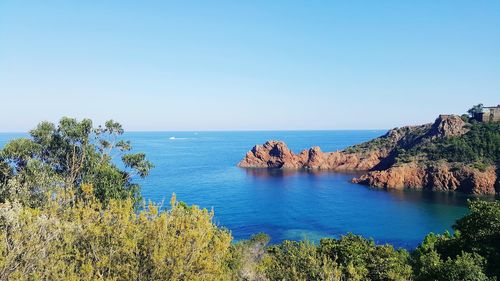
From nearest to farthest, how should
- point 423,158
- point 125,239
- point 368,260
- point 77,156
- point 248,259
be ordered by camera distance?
1. point 125,239
2. point 368,260
3. point 77,156
4. point 248,259
5. point 423,158

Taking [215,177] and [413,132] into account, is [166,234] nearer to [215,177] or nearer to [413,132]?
[215,177]

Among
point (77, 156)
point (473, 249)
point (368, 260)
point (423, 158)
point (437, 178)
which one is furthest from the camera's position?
point (423, 158)

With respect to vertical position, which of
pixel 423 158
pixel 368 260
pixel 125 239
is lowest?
pixel 368 260

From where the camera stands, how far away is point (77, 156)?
4119 cm

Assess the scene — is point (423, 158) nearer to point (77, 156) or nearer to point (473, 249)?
point (473, 249)

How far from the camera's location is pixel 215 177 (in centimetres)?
13538

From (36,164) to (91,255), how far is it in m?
Result: 27.7

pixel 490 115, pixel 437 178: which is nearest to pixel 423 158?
pixel 437 178

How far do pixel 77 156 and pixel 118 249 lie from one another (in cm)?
3123

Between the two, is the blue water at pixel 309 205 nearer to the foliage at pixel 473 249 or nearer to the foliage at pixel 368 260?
the foliage at pixel 473 249

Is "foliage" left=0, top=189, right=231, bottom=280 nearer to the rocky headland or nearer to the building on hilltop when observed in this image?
the rocky headland

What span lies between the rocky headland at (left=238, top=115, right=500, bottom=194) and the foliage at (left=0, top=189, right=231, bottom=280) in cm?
10654

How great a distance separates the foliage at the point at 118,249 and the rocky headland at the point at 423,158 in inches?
4194

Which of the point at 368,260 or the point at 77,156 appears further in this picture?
the point at 77,156
